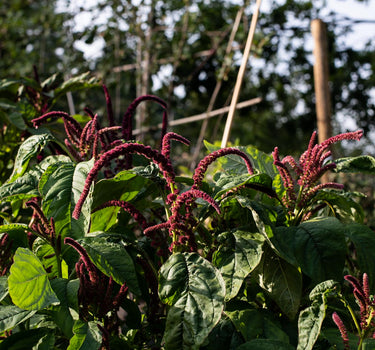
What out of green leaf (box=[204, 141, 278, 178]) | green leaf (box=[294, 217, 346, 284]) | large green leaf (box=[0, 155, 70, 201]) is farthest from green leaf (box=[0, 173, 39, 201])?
green leaf (box=[294, 217, 346, 284])

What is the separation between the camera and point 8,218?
4.07 ft

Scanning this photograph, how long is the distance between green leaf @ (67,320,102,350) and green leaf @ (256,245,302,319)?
0.34m

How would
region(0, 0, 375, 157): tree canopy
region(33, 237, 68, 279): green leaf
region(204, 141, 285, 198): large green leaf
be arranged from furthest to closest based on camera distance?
region(0, 0, 375, 157): tree canopy, region(204, 141, 285, 198): large green leaf, region(33, 237, 68, 279): green leaf

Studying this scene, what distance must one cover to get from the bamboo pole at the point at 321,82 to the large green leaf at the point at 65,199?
53.2 inches

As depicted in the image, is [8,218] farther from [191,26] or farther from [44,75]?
[191,26]

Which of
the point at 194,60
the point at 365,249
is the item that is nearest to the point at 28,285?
the point at 365,249

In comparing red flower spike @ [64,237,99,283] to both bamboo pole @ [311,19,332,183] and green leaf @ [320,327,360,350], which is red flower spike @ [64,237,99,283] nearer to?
green leaf @ [320,327,360,350]

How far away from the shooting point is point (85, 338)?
76 cm

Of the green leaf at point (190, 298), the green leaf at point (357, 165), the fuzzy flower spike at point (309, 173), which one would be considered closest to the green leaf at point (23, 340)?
the green leaf at point (190, 298)

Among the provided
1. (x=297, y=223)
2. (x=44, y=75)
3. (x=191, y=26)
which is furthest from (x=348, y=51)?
(x=297, y=223)

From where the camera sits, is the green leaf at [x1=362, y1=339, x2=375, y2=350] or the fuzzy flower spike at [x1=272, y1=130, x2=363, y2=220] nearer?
the green leaf at [x1=362, y1=339, x2=375, y2=350]

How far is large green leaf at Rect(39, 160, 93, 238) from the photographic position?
0.89m

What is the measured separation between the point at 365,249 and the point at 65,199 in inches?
24.4

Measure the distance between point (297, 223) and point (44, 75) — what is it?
1.44 metres
